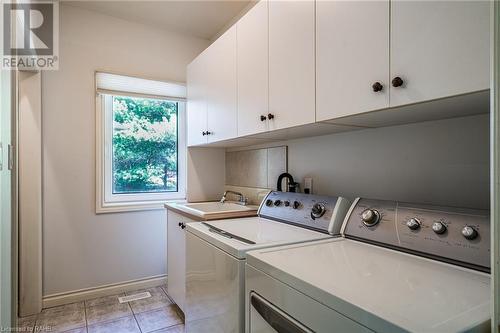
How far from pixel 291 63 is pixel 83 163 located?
2149 mm

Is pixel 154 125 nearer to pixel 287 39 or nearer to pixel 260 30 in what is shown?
pixel 260 30

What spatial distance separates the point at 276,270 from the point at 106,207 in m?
2.31

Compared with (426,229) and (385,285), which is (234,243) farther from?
(426,229)

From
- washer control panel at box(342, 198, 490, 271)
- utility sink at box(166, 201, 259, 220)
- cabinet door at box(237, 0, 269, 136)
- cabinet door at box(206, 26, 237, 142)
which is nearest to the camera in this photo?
washer control panel at box(342, 198, 490, 271)

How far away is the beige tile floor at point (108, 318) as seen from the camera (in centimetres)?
210

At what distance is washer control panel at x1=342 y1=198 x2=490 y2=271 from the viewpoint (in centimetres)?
85

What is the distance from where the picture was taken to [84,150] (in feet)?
8.46

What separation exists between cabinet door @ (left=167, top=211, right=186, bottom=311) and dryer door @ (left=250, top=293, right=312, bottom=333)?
1216 mm

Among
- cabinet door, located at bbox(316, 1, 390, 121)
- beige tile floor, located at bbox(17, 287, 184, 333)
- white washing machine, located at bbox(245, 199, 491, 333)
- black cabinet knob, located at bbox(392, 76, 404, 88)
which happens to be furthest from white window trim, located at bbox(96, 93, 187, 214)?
black cabinet knob, located at bbox(392, 76, 404, 88)

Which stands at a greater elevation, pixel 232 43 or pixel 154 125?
pixel 232 43

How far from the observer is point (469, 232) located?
2.83ft

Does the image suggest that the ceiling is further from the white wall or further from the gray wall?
the gray wall

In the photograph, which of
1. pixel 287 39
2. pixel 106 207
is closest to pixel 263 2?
pixel 287 39

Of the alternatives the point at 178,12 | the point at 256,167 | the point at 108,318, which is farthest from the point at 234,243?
the point at 178,12
